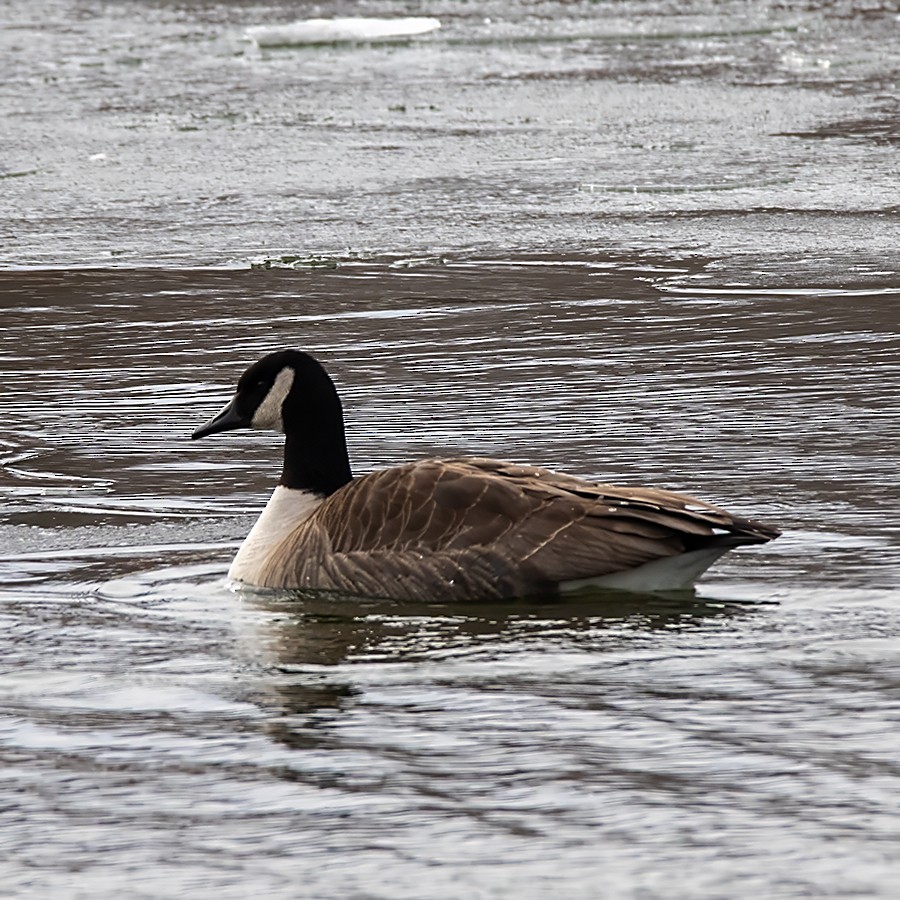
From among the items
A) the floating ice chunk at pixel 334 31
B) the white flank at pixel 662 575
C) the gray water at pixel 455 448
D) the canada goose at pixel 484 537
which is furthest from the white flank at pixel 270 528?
the floating ice chunk at pixel 334 31

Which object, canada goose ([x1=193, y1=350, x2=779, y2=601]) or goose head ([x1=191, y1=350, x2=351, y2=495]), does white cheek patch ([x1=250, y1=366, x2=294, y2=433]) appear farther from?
canada goose ([x1=193, y1=350, x2=779, y2=601])

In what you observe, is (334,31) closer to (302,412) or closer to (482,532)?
(302,412)

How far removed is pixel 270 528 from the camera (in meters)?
6.89

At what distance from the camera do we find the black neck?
7062mm

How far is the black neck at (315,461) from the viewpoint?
7.06m

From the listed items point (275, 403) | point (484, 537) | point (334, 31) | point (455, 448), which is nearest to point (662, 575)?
point (484, 537)

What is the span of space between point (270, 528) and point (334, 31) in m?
14.5

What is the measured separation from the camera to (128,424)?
878cm

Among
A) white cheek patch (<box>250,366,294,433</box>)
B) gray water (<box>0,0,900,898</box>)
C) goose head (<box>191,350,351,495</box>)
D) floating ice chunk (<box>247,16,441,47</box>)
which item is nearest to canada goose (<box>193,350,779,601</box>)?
gray water (<box>0,0,900,898</box>)

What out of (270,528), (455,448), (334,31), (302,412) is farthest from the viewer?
(334,31)

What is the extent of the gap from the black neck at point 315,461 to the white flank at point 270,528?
0.03 m

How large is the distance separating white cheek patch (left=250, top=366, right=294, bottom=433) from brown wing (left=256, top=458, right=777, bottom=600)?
52 cm

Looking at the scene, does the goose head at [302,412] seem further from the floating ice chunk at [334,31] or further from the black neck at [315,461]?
the floating ice chunk at [334,31]

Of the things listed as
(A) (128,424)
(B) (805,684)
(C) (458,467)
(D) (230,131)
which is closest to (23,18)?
(D) (230,131)
